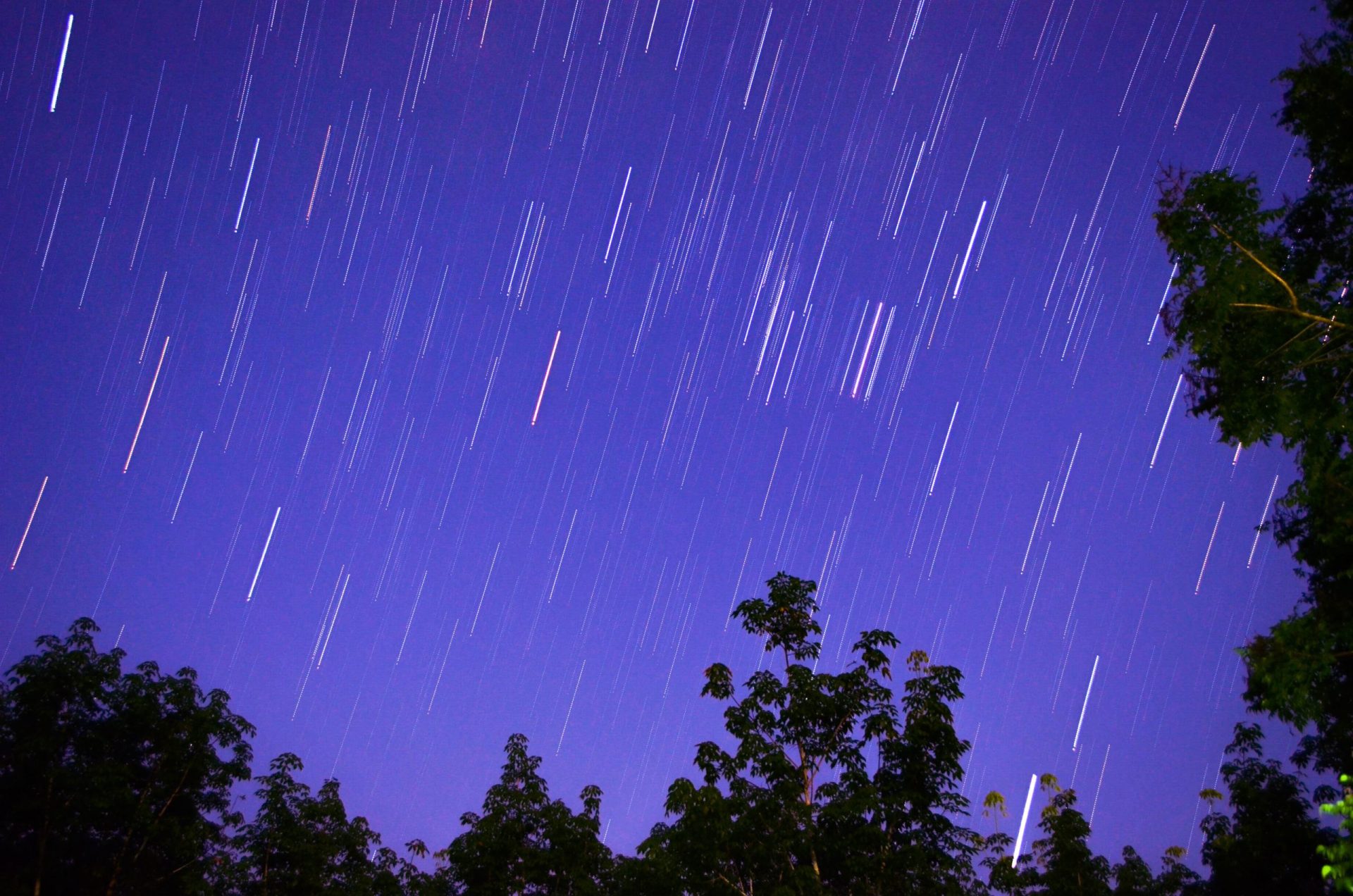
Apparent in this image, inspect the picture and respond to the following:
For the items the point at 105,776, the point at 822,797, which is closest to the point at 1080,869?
the point at 822,797

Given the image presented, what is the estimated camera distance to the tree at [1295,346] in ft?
33.8

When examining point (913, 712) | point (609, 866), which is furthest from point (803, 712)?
point (609, 866)

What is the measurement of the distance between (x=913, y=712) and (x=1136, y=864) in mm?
14657

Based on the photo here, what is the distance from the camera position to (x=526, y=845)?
21.7 metres

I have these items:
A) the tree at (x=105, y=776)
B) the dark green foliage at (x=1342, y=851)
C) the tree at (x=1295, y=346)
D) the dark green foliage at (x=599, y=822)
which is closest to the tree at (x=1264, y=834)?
the dark green foliage at (x=599, y=822)

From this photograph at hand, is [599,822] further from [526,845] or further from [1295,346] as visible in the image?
[1295,346]

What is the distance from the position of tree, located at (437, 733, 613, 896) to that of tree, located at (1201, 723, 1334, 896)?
15330mm

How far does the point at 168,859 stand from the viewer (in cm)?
2200

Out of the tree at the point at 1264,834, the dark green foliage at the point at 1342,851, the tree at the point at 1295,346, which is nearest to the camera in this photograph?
the dark green foliage at the point at 1342,851

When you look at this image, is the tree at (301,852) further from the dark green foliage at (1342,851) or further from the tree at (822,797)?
the dark green foliage at (1342,851)

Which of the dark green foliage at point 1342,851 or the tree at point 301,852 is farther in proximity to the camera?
the tree at point 301,852

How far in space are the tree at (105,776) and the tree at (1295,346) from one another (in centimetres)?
2231

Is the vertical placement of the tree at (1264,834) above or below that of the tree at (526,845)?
above

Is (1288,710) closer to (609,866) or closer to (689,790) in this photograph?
(689,790)
